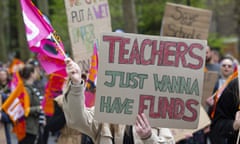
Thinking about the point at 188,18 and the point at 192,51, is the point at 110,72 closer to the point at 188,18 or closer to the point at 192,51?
the point at 192,51

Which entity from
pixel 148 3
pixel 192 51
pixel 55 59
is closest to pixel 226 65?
pixel 55 59

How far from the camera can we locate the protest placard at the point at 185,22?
29.6ft

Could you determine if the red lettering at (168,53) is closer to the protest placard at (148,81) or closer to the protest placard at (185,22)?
the protest placard at (148,81)

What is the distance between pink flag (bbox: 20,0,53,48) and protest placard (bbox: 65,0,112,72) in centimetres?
264

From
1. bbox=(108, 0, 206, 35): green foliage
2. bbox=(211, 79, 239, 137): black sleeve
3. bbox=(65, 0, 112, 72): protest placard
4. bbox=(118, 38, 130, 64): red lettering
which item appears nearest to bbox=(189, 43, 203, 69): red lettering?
bbox=(118, 38, 130, 64): red lettering

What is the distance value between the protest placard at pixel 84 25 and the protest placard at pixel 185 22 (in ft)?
4.54

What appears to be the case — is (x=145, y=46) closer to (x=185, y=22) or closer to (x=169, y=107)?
(x=169, y=107)

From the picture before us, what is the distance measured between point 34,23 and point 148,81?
45.5 inches

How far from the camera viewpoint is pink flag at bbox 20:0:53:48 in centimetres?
485

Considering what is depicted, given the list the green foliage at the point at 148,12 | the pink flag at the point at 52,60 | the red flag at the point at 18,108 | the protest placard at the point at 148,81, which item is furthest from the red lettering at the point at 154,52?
the green foliage at the point at 148,12

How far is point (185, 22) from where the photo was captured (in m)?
9.08

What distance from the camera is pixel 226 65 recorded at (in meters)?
9.17

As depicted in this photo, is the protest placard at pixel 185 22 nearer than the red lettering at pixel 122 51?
No

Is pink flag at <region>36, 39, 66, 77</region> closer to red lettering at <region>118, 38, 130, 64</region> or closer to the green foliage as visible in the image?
red lettering at <region>118, 38, 130, 64</region>
